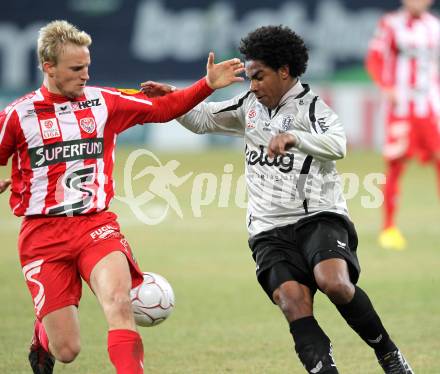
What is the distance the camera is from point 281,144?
5.66 metres

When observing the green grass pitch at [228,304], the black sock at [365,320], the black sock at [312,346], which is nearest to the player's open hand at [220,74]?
the black sock at [365,320]

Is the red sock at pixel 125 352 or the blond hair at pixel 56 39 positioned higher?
the blond hair at pixel 56 39

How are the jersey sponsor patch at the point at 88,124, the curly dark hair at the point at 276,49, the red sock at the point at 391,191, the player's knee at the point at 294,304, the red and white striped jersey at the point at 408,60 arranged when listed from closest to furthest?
the player's knee at the point at 294,304, the jersey sponsor patch at the point at 88,124, the curly dark hair at the point at 276,49, the red sock at the point at 391,191, the red and white striped jersey at the point at 408,60

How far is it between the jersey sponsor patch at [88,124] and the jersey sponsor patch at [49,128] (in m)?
0.15

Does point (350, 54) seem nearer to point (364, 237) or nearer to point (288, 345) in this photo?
point (364, 237)

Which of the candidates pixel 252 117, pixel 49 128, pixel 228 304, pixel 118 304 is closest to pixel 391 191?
pixel 228 304

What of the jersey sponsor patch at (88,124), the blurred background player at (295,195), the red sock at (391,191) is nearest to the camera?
the blurred background player at (295,195)

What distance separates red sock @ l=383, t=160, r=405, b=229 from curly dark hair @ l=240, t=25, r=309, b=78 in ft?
19.8

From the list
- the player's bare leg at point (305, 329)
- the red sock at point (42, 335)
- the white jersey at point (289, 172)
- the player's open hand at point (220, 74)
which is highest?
the player's open hand at point (220, 74)

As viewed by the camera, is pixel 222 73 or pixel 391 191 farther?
pixel 391 191

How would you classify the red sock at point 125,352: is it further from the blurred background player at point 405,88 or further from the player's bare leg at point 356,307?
the blurred background player at point 405,88

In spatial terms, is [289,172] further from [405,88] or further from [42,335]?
[405,88]

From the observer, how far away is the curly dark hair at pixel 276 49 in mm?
6371

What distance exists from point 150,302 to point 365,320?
1.32m
